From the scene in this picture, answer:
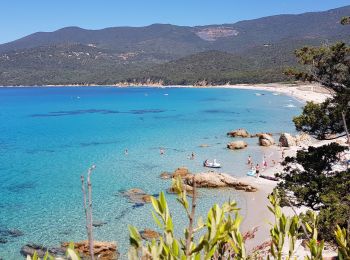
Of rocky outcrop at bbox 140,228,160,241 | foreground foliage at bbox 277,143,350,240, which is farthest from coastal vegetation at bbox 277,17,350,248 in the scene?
rocky outcrop at bbox 140,228,160,241

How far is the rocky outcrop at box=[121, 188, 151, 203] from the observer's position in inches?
1062

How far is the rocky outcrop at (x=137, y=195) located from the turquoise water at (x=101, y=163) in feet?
1.93

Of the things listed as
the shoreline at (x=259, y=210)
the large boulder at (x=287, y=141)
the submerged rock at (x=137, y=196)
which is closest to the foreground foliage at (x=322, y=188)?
the shoreline at (x=259, y=210)

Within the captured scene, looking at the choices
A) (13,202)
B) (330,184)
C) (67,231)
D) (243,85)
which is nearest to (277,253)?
(330,184)

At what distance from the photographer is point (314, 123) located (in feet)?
49.7

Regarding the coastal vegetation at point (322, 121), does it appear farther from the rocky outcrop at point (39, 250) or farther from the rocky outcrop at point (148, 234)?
the rocky outcrop at point (39, 250)

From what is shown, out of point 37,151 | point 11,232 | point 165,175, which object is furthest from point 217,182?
point 37,151

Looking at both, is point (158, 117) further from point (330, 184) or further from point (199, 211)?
point (330, 184)

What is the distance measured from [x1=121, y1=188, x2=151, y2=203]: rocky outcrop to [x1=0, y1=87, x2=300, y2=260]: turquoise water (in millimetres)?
587

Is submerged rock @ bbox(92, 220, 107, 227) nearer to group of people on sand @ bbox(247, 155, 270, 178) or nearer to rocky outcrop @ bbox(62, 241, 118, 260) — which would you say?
rocky outcrop @ bbox(62, 241, 118, 260)

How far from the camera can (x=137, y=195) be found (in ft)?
92.7

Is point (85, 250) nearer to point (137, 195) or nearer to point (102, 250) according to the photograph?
point (102, 250)

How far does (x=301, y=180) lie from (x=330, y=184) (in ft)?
3.85

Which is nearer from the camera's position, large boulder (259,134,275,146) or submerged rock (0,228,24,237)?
submerged rock (0,228,24,237)
